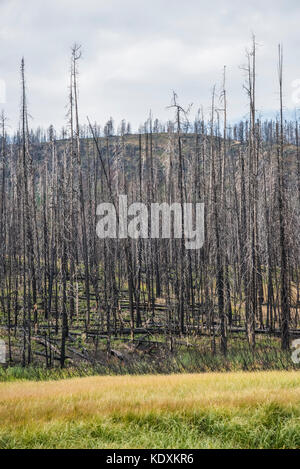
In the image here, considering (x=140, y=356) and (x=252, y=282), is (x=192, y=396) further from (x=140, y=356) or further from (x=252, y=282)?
(x=140, y=356)

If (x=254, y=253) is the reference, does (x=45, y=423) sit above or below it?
below

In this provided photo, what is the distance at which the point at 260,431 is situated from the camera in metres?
5.40

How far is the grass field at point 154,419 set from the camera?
5066 mm

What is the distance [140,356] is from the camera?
16422mm

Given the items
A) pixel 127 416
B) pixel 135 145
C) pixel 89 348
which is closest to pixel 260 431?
pixel 127 416

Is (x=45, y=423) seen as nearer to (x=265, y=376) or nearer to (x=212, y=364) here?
(x=265, y=376)

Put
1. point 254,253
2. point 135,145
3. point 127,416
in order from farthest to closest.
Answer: point 135,145 < point 254,253 < point 127,416

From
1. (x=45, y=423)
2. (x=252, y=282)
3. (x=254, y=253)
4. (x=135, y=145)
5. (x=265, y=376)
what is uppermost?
(x=135, y=145)

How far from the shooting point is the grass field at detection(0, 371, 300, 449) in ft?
16.6

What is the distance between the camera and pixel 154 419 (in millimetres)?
5762
